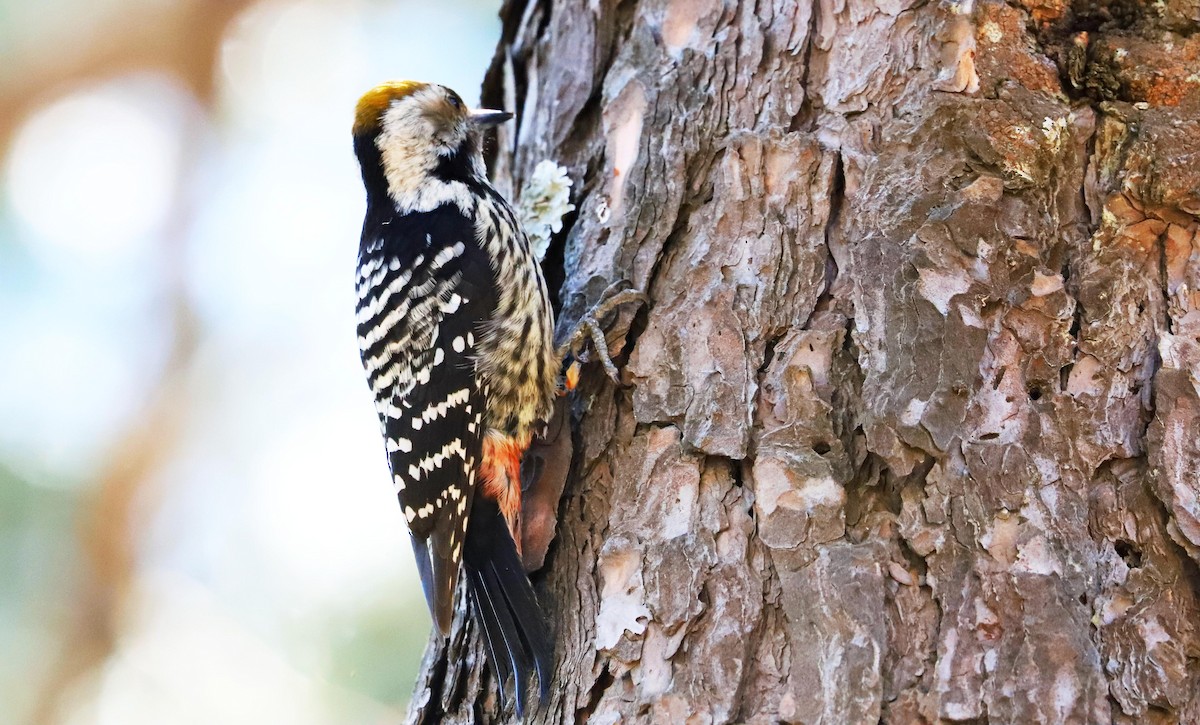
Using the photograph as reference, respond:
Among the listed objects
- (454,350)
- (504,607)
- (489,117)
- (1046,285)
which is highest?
(489,117)

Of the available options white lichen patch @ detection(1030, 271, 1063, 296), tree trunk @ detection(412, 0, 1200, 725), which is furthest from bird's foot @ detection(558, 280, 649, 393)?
white lichen patch @ detection(1030, 271, 1063, 296)

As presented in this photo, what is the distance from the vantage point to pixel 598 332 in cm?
236

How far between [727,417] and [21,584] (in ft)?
12.6

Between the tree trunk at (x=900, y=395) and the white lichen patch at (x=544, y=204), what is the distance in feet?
1.03

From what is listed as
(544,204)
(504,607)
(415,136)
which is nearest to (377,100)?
(415,136)

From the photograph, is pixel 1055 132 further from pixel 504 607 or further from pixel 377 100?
pixel 377 100

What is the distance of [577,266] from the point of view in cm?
268

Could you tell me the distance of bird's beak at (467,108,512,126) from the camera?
3.18m

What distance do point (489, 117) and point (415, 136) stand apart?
251 millimetres

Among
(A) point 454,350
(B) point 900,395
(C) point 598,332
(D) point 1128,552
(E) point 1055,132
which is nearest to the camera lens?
(D) point 1128,552

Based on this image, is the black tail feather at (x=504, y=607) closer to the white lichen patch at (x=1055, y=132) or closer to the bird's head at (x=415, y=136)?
the bird's head at (x=415, y=136)

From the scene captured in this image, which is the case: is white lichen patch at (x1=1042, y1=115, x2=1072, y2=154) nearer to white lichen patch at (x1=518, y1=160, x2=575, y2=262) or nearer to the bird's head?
white lichen patch at (x1=518, y1=160, x2=575, y2=262)

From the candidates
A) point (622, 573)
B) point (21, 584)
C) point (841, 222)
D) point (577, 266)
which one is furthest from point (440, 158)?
point (21, 584)

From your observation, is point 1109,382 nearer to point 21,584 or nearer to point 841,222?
point 841,222
